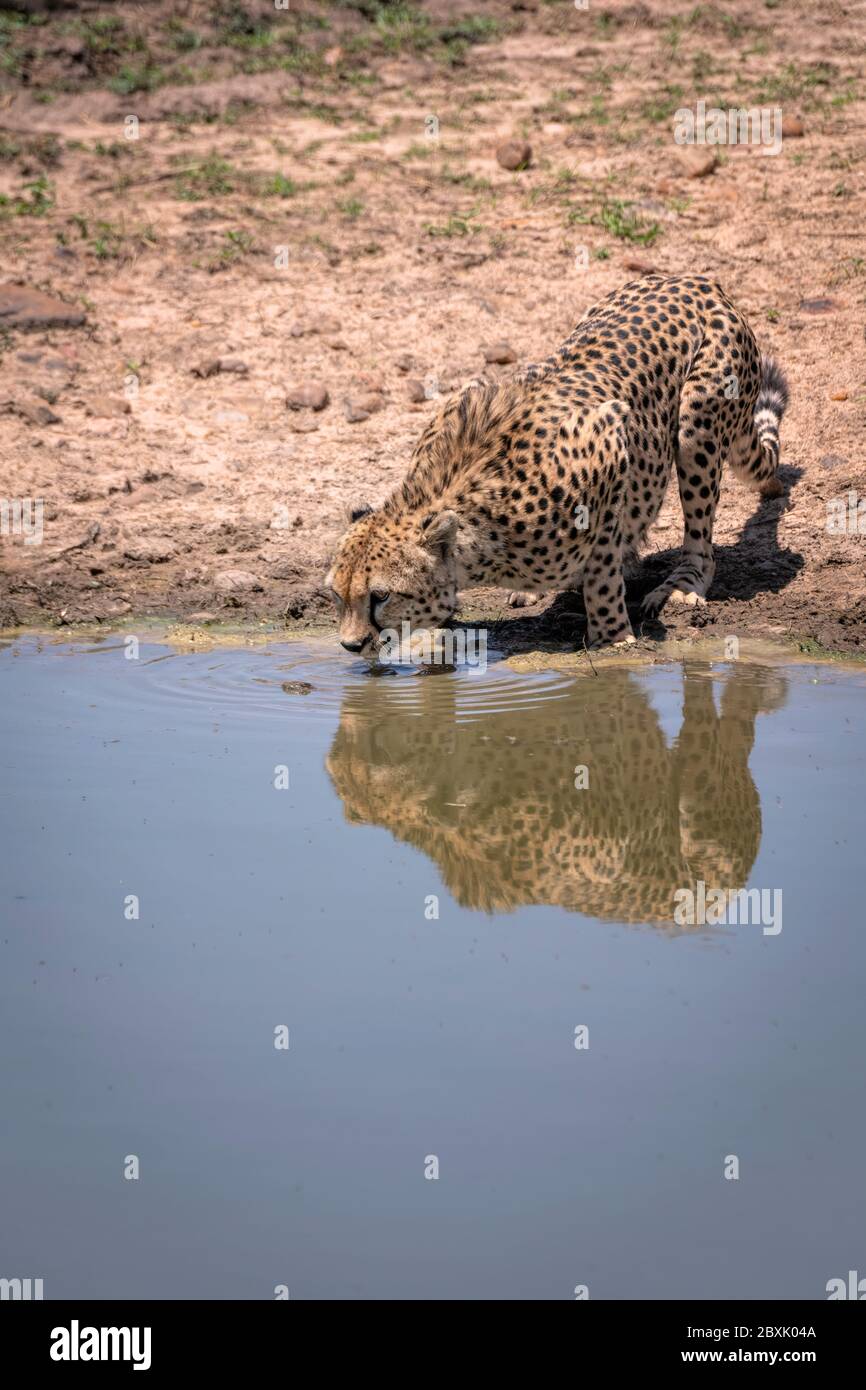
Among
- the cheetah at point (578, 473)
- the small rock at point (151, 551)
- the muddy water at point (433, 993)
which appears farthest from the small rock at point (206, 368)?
the muddy water at point (433, 993)

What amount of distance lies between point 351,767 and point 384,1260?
3176 millimetres

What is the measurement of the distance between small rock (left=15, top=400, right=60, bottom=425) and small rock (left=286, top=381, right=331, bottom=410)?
4.75 feet

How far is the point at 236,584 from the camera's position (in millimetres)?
8805

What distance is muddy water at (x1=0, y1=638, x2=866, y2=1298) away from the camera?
3447 mm

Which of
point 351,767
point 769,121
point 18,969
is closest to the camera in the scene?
point 18,969

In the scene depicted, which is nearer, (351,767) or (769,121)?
(351,767)

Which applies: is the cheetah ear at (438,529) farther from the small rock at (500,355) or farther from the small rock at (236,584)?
the small rock at (500,355)

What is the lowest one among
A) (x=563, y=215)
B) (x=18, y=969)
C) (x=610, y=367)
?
(x=18, y=969)

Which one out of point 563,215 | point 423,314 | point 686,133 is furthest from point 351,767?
point 686,133

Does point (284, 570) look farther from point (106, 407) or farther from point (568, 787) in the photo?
point (568, 787)

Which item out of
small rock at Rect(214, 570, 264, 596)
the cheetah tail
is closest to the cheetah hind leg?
the cheetah tail

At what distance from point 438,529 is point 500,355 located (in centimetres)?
341

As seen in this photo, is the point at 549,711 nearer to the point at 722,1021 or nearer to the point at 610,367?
the point at 610,367

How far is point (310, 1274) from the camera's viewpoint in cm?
335
